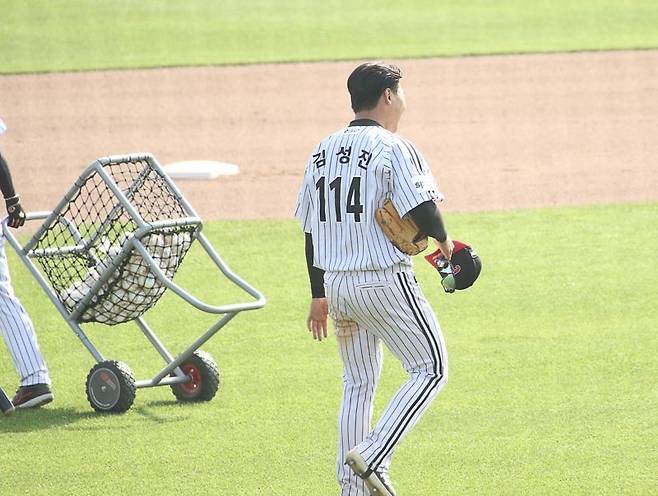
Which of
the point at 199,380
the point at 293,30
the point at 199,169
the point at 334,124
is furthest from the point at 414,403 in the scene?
the point at 293,30

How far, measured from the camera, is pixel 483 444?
5.80 metres

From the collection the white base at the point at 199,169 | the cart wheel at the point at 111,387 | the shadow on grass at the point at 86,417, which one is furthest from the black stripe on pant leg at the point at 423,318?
the white base at the point at 199,169

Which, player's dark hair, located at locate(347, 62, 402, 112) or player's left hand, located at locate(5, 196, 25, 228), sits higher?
player's dark hair, located at locate(347, 62, 402, 112)

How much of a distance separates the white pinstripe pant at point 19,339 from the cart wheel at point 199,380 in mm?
669

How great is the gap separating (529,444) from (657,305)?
8.36 feet

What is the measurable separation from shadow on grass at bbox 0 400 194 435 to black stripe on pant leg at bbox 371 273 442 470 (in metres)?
1.83

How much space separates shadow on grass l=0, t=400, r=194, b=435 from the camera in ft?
20.7

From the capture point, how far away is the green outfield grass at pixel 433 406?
5.48 meters

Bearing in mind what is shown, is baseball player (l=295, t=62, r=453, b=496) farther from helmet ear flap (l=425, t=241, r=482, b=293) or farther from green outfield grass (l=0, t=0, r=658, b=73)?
green outfield grass (l=0, t=0, r=658, b=73)

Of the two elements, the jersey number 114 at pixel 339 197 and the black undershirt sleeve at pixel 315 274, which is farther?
the black undershirt sleeve at pixel 315 274

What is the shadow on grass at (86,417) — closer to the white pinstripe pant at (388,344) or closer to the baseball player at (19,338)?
the baseball player at (19,338)

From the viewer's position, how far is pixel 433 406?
6391 millimetres

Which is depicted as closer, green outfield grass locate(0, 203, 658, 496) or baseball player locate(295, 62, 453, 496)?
baseball player locate(295, 62, 453, 496)

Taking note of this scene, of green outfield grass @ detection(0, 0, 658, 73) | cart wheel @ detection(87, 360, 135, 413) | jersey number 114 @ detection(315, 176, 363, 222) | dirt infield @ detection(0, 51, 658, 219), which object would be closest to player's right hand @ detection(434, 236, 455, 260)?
jersey number 114 @ detection(315, 176, 363, 222)
